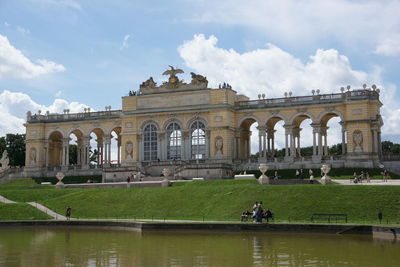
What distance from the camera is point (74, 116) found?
8350cm

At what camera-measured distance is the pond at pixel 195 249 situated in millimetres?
23281

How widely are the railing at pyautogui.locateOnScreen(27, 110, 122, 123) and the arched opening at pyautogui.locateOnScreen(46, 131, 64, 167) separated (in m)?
2.28

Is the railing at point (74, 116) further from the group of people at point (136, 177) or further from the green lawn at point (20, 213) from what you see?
the green lawn at point (20, 213)

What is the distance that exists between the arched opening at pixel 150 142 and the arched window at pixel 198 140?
5.03 meters

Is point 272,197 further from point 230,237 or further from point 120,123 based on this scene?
point 120,123

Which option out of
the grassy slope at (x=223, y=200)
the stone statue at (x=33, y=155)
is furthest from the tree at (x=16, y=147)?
the grassy slope at (x=223, y=200)

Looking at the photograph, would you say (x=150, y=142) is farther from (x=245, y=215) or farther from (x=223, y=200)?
(x=245, y=215)

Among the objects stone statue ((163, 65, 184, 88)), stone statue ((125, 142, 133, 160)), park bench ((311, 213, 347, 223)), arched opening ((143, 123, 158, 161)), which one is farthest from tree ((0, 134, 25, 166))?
park bench ((311, 213, 347, 223))

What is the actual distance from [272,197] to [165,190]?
36.9ft

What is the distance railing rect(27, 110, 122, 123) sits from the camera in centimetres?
8138

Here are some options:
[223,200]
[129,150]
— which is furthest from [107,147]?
[223,200]

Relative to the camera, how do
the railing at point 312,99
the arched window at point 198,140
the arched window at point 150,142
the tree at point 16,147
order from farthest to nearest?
the tree at point 16,147 < the arched window at point 150,142 < the arched window at point 198,140 < the railing at point 312,99

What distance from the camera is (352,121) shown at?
2594 inches

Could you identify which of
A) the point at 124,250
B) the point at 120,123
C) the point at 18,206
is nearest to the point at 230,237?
the point at 124,250
